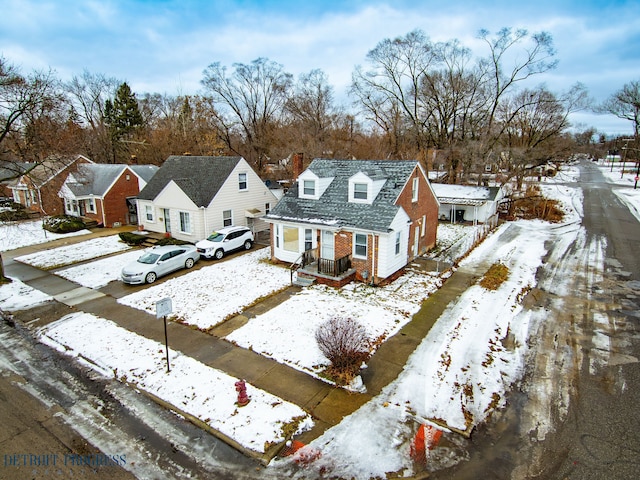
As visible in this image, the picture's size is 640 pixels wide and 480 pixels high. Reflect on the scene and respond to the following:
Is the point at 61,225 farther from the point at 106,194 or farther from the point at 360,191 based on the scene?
the point at 360,191

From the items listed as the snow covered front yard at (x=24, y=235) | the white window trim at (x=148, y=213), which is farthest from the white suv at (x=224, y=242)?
the snow covered front yard at (x=24, y=235)

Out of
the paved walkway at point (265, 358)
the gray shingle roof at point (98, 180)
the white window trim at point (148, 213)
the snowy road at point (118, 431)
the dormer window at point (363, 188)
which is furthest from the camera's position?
the gray shingle roof at point (98, 180)

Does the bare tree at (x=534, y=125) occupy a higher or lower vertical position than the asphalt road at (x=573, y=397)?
higher

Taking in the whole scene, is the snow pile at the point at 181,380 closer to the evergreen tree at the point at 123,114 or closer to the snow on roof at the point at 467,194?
the snow on roof at the point at 467,194

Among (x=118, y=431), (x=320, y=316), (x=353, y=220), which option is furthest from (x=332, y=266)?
(x=118, y=431)

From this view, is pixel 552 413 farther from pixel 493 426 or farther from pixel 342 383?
pixel 342 383

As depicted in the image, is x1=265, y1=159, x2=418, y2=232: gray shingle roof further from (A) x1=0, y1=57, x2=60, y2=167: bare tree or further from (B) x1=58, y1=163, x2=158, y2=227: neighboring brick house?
(B) x1=58, y1=163, x2=158, y2=227: neighboring brick house
